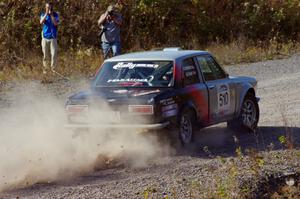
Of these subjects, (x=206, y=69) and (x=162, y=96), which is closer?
(x=162, y=96)

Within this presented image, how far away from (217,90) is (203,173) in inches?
110

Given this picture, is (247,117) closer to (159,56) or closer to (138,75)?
(159,56)

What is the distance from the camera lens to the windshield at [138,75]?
11547 mm

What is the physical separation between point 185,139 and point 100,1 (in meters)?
17.1

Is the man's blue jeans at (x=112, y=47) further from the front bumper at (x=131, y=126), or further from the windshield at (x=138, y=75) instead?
the front bumper at (x=131, y=126)

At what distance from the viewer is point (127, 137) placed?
11.0m

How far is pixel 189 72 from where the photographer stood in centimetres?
1193

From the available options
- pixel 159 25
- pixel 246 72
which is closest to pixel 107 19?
pixel 246 72

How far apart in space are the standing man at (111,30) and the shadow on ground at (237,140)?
721 cm

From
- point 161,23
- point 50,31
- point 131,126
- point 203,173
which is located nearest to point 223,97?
point 131,126

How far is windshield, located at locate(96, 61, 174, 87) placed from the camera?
37.9 feet

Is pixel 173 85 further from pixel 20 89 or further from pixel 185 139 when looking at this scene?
pixel 20 89

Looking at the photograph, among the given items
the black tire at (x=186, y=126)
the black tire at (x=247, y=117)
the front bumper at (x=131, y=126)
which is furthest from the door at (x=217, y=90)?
the front bumper at (x=131, y=126)

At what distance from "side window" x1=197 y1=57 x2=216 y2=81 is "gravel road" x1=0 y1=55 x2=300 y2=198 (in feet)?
3.19
